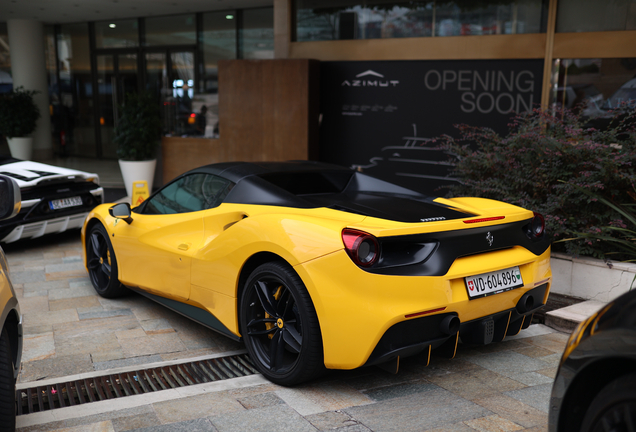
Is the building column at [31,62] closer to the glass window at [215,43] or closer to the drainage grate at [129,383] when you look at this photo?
the glass window at [215,43]

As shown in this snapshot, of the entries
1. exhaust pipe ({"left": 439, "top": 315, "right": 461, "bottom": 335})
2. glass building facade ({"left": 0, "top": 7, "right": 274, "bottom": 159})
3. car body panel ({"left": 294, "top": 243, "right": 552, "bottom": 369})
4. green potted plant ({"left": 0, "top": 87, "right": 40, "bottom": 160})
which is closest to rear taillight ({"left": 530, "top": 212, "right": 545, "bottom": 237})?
car body panel ({"left": 294, "top": 243, "right": 552, "bottom": 369})

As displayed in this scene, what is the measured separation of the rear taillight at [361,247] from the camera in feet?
9.09

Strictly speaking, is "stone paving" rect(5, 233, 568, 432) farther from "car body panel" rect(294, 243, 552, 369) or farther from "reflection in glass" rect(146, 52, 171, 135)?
"reflection in glass" rect(146, 52, 171, 135)

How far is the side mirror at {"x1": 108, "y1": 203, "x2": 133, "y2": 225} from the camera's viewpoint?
174 inches

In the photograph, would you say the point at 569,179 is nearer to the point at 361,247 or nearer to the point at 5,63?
the point at 361,247

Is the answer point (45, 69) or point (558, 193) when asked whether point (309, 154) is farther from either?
point (45, 69)

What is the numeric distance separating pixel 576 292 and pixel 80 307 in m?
4.09

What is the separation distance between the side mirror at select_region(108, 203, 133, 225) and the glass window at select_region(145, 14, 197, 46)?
10.3 meters

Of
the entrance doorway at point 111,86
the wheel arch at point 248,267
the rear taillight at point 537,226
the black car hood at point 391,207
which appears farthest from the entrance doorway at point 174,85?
the rear taillight at point 537,226

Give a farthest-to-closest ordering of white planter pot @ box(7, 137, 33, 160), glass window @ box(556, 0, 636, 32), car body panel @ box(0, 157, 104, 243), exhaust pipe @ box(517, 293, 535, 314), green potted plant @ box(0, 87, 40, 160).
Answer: white planter pot @ box(7, 137, 33, 160), green potted plant @ box(0, 87, 40, 160), glass window @ box(556, 0, 636, 32), car body panel @ box(0, 157, 104, 243), exhaust pipe @ box(517, 293, 535, 314)

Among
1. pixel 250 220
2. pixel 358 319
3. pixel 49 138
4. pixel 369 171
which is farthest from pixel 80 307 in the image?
pixel 49 138

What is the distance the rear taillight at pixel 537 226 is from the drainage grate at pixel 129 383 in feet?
6.31

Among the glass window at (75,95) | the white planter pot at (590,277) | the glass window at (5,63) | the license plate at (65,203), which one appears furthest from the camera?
the glass window at (75,95)

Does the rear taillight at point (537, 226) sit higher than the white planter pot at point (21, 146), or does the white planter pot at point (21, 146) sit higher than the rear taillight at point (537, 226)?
the rear taillight at point (537, 226)
